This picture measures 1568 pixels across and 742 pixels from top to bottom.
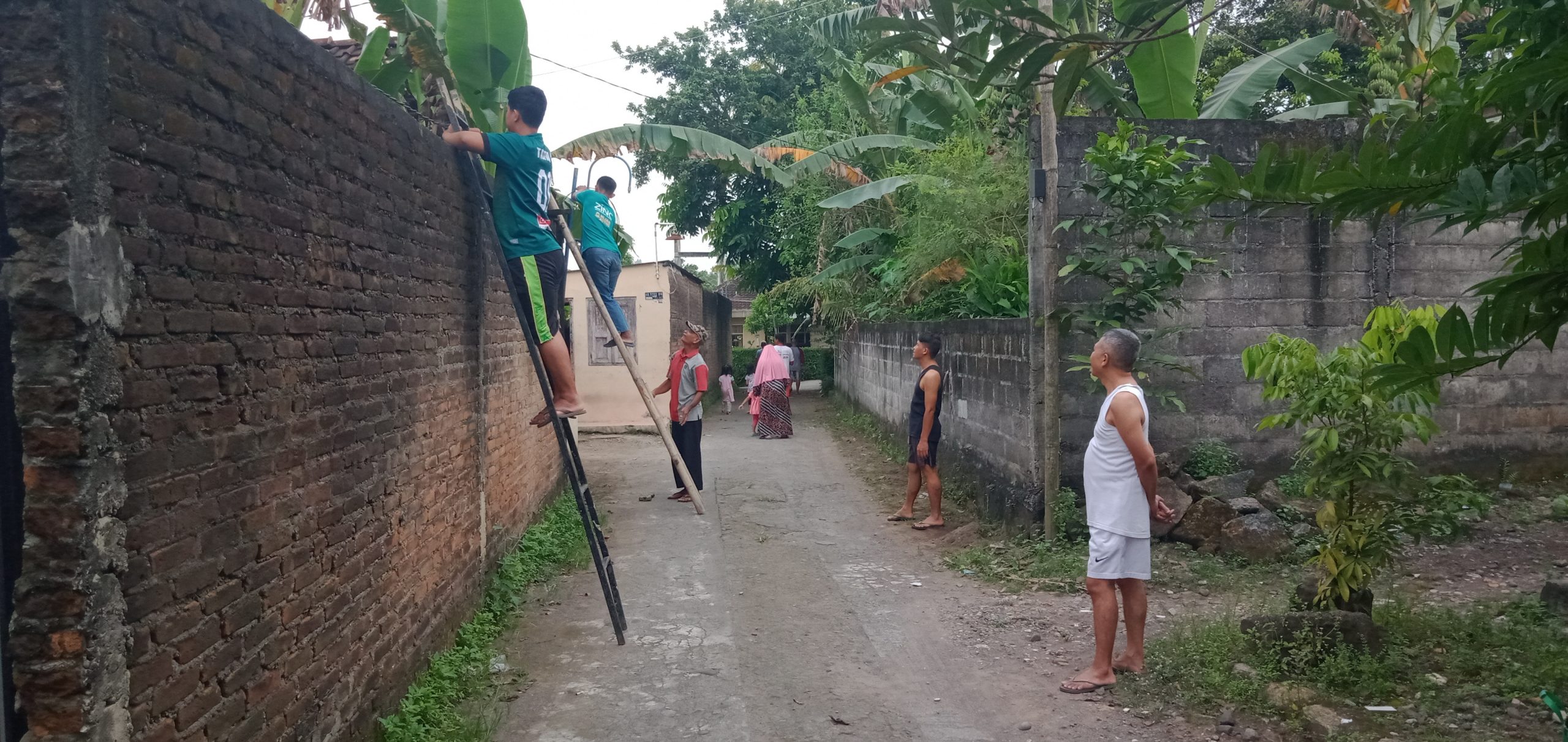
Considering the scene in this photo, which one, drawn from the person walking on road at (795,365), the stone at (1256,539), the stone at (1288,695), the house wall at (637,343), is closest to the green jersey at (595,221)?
the stone at (1256,539)

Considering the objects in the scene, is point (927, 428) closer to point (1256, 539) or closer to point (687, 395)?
point (687, 395)

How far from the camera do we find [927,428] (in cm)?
844

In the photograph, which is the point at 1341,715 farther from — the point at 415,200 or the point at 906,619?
the point at 415,200

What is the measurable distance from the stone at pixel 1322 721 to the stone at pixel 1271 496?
3.26 metres

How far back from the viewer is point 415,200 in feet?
16.1

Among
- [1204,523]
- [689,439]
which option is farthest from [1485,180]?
[689,439]

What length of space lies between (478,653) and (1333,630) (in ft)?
A: 13.8

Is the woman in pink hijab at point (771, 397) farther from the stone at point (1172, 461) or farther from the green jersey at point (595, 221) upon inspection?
the green jersey at point (595, 221)

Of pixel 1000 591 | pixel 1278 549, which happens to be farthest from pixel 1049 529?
pixel 1278 549

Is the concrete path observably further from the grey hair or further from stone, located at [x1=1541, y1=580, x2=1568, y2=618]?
stone, located at [x1=1541, y1=580, x2=1568, y2=618]

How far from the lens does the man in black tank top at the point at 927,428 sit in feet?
27.7

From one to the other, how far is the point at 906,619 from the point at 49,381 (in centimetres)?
485

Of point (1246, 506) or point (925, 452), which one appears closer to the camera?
point (1246, 506)

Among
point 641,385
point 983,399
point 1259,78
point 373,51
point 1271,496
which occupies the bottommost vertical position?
point 1271,496
